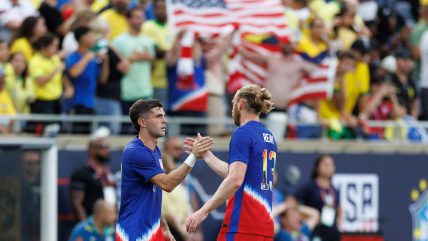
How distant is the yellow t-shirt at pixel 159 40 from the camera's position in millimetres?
19312

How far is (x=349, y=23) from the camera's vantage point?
2230 cm

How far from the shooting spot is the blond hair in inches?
504

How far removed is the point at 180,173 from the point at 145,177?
331 millimetres

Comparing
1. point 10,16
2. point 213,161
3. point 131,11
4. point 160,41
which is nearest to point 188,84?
point 160,41

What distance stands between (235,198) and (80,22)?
6161 millimetres

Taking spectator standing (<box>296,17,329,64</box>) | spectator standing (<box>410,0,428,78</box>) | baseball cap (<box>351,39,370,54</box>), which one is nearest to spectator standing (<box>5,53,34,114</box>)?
spectator standing (<box>296,17,329,64</box>)

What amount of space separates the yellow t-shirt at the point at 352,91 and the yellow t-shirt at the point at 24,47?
526 cm

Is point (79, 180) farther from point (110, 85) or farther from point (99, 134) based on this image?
point (110, 85)

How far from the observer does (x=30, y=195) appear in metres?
17.2

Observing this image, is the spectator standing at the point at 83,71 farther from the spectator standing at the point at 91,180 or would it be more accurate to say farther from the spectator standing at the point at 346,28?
the spectator standing at the point at 346,28

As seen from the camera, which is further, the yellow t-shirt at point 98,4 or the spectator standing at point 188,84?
the yellow t-shirt at point 98,4

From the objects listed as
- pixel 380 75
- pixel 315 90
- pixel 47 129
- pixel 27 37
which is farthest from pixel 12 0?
pixel 380 75

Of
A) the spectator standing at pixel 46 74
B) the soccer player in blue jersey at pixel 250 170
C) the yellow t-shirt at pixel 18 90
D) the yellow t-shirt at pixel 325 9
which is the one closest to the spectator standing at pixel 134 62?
the spectator standing at pixel 46 74

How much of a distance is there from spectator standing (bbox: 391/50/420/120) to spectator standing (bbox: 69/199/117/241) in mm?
→ 6998
